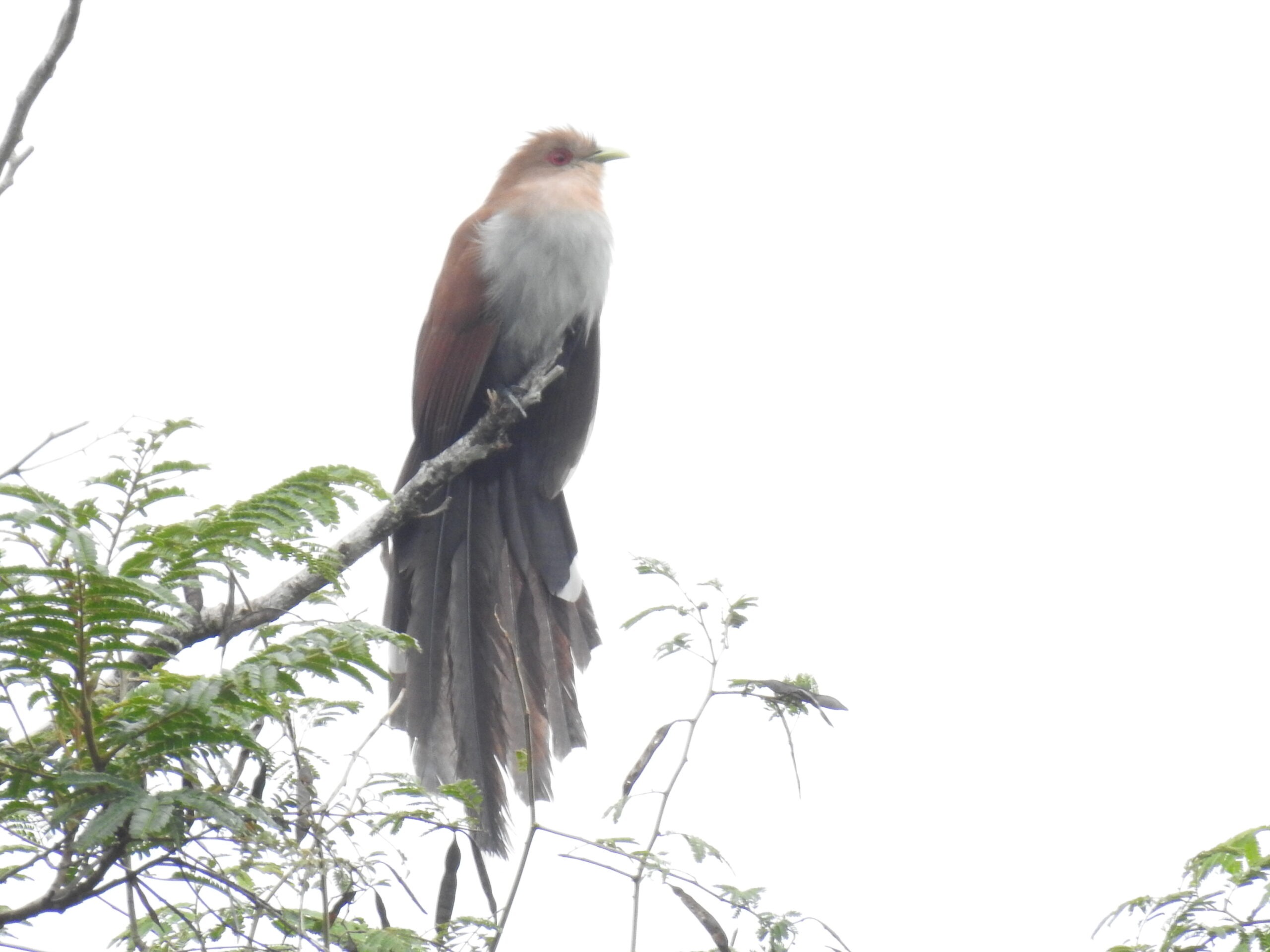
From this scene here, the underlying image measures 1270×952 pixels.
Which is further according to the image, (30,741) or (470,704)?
(470,704)

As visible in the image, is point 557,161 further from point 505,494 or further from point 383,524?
point 383,524

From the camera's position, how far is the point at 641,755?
6.41 ft

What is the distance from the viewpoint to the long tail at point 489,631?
3467 millimetres

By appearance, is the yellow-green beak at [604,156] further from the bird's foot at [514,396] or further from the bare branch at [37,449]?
the bare branch at [37,449]

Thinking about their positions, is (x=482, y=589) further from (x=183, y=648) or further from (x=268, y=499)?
(x=268, y=499)

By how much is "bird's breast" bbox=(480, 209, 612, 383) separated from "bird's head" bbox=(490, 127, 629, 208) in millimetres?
421

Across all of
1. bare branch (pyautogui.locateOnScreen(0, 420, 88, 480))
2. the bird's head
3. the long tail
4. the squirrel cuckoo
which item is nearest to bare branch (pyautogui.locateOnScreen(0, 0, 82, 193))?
bare branch (pyautogui.locateOnScreen(0, 420, 88, 480))

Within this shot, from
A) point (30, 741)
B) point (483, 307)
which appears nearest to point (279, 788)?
point (30, 741)

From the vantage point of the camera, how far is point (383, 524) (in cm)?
305

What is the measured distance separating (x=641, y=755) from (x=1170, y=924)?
0.73 m

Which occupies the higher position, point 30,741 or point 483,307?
point 483,307

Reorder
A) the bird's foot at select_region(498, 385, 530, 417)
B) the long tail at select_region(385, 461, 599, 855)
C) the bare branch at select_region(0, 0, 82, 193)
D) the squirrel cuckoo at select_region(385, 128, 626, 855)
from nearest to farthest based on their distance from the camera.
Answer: the bare branch at select_region(0, 0, 82, 193)
the long tail at select_region(385, 461, 599, 855)
the squirrel cuckoo at select_region(385, 128, 626, 855)
the bird's foot at select_region(498, 385, 530, 417)

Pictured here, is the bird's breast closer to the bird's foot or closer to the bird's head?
the bird's foot

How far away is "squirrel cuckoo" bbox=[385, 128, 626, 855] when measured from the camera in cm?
358
